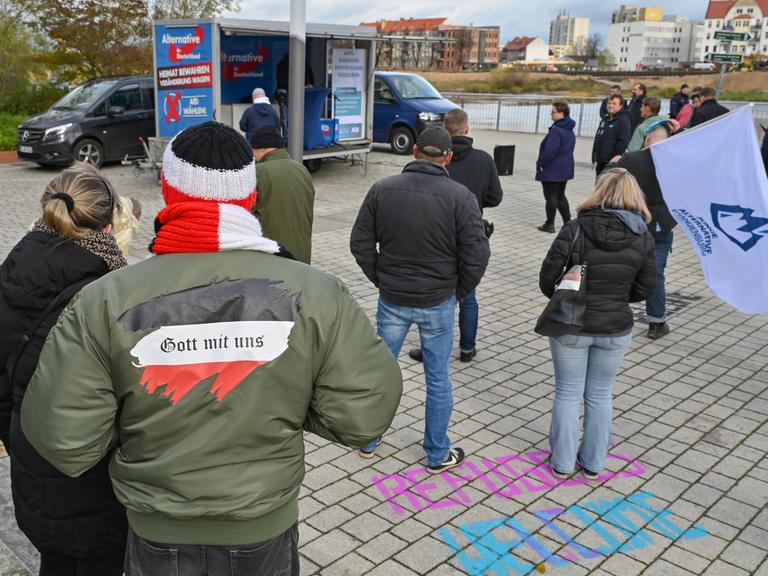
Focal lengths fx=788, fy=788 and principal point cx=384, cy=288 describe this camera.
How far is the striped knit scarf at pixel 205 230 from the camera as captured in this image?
192 centimetres

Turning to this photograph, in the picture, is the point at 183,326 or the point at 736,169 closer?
the point at 183,326

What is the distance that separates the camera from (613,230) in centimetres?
407

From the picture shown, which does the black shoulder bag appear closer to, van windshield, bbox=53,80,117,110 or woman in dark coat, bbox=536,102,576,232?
woman in dark coat, bbox=536,102,576,232

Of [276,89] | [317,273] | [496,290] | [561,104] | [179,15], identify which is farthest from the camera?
[179,15]

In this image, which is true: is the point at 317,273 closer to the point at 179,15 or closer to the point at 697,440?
the point at 697,440

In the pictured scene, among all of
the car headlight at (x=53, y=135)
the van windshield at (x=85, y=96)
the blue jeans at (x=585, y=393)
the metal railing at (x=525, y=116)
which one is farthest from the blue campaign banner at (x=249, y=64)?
the blue jeans at (x=585, y=393)

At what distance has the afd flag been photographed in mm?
4703

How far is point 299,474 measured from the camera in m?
2.08

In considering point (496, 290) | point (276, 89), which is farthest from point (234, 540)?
point (276, 89)

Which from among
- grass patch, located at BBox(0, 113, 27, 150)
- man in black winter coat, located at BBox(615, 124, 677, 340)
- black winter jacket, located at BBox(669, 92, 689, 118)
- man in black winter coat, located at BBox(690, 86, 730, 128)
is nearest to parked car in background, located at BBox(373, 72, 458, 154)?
black winter jacket, located at BBox(669, 92, 689, 118)

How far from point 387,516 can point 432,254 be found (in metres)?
1.36

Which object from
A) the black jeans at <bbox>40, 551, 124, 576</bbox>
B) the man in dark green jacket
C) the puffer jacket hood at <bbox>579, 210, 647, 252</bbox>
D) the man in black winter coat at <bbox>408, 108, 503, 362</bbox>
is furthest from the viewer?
the man in black winter coat at <bbox>408, 108, 503, 362</bbox>

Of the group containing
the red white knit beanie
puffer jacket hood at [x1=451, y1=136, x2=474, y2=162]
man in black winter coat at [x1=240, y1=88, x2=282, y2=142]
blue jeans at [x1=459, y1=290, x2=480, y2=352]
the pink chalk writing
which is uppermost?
the red white knit beanie

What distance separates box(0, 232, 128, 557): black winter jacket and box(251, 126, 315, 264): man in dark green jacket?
270 centimetres
